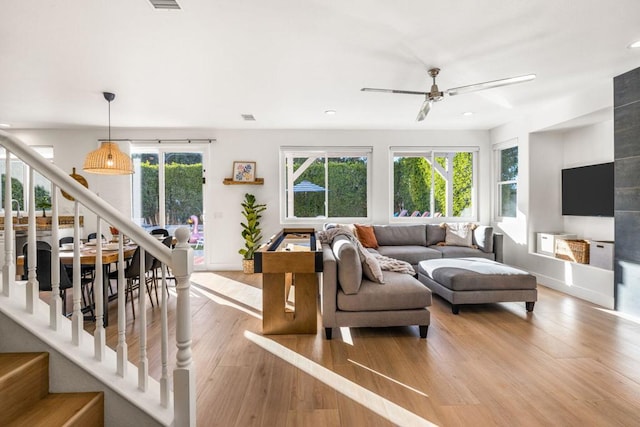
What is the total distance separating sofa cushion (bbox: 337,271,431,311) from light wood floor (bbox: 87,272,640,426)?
0.95ft

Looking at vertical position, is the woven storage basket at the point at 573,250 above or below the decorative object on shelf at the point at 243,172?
below

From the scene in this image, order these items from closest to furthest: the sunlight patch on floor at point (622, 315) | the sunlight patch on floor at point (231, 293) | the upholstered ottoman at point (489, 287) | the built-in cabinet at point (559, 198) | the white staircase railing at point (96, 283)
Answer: the white staircase railing at point (96, 283), the sunlight patch on floor at point (622, 315), the upholstered ottoman at point (489, 287), the sunlight patch on floor at point (231, 293), the built-in cabinet at point (559, 198)

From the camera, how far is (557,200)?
5113 millimetres

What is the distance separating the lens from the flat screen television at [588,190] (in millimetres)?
4203

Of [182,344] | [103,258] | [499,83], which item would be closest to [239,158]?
[103,258]

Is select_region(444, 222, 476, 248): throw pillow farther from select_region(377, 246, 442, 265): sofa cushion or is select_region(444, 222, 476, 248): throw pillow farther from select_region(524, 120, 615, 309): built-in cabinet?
select_region(524, 120, 615, 309): built-in cabinet

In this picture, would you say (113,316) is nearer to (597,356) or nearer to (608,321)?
(597,356)

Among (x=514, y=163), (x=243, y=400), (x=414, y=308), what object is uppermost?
(x=514, y=163)

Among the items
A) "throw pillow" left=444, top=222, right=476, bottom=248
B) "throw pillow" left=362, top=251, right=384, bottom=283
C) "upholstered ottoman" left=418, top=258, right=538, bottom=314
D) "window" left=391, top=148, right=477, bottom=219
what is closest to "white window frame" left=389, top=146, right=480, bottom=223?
"window" left=391, top=148, right=477, bottom=219

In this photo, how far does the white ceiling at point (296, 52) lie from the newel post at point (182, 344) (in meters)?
1.80

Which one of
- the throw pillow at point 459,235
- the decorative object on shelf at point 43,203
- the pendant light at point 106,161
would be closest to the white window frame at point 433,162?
the throw pillow at point 459,235

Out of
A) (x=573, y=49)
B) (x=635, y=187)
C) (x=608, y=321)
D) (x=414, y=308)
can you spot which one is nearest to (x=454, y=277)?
(x=414, y=308)

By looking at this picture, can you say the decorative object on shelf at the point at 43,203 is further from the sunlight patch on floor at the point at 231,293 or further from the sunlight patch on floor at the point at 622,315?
the sunlight patch on floor at the point at 622,315

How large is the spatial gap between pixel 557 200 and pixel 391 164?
105 inches
